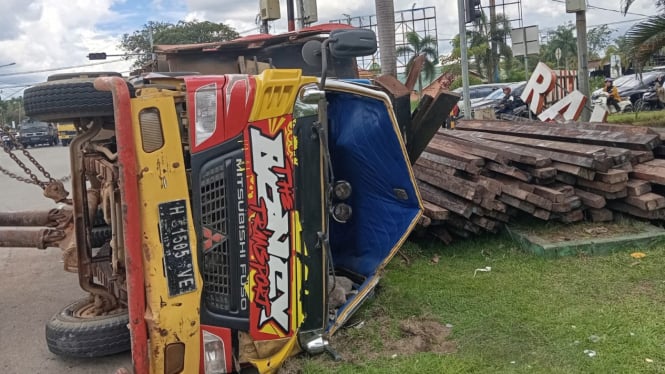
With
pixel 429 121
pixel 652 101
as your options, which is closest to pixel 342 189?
pixel 429 121

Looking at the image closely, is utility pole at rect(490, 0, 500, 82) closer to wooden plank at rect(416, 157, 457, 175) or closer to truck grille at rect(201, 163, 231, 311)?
wooden plank at rect(416, 157, 457, 175)

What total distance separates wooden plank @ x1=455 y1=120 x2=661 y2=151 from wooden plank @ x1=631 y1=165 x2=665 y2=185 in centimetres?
31

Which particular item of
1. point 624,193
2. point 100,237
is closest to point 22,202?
point 100,237

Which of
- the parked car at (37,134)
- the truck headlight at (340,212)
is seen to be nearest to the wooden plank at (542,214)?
the truck headlight at (340,212)

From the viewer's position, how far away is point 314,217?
3975 mm

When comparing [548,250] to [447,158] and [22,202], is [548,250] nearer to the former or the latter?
[447,158]

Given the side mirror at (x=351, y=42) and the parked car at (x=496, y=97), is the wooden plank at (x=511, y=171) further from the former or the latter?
the parked car at (x=496, y=97)

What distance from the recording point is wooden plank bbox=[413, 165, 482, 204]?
20.5 feet

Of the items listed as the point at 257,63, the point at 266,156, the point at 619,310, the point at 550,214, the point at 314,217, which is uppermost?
the point at 257,63

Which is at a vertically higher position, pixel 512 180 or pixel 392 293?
pixel 512 180

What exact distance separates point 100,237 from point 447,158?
12.7ft

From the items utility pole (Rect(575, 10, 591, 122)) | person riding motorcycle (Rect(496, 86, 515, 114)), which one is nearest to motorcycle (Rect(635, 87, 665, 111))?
person riding motorcycle (Rect(496, 86, 515, 114))

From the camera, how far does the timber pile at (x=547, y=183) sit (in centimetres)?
627

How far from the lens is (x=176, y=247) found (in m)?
3.41
